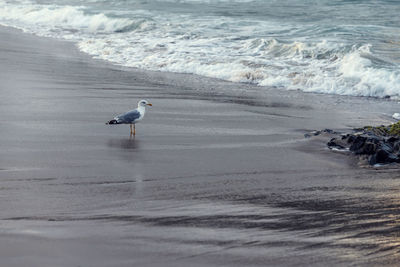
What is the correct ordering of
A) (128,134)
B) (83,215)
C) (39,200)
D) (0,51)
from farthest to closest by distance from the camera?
(0,51) → (128,134) → (39,200) → (83,215)

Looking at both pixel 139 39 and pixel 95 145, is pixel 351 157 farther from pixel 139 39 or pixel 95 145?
pixel 139 39

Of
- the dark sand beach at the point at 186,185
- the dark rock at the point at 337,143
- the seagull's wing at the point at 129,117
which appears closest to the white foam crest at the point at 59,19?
the dark sand beach at the point at 186,185

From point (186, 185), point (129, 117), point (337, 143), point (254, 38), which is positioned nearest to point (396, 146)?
point (337, 143)

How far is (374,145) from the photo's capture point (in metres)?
7.29

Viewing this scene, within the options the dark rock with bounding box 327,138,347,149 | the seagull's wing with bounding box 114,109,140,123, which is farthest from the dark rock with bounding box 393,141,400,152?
the seagull's wing with bounding box 114,109,140,123

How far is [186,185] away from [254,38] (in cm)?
1466

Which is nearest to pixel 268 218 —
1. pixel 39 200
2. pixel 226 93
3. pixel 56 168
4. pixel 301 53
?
pixel 39 200

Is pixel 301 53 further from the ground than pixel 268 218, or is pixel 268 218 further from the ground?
pixel 301 53

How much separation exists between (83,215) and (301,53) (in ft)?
42.6

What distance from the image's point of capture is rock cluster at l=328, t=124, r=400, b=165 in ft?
23.0

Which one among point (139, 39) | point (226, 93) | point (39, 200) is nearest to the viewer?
point (39, 200)

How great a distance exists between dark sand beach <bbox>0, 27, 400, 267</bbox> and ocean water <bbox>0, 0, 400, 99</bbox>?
2.97m

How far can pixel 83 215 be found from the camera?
491 centimetres

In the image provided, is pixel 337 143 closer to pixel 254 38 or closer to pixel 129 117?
pixel 129 117
